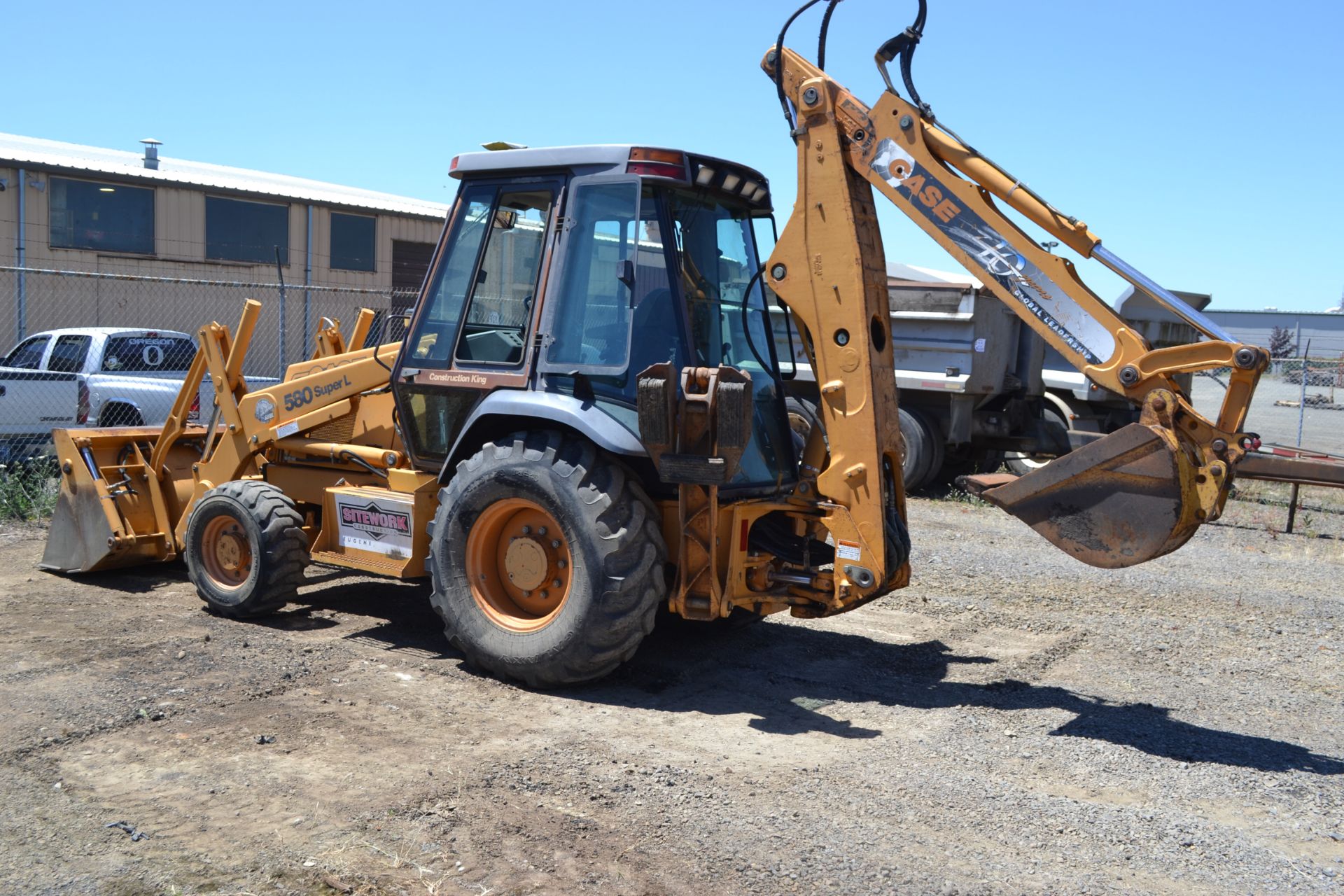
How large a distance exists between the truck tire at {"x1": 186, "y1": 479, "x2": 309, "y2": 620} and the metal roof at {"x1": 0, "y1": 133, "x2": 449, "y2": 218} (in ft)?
44.8

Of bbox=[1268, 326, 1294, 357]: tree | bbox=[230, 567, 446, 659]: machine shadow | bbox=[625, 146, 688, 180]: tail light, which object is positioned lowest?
bbox=[230, 567, 446, 659]: machine shadow

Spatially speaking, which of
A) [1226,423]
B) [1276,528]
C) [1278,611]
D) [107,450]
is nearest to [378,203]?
[107,450]

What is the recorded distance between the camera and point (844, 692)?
589 cm

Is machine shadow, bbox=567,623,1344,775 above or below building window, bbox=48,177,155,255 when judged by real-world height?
below

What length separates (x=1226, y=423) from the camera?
4820mm

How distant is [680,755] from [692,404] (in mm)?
1520

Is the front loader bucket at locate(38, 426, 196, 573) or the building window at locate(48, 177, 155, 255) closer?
the front loader bucket at locate(38, 426, 196, 573)

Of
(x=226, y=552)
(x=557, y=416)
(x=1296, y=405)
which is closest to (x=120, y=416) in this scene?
(x=226, y=552)

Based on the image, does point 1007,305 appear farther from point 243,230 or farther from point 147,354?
point 243,230

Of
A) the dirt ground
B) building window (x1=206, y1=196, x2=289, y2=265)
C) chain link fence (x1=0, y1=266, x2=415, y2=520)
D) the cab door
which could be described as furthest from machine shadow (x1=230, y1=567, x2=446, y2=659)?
building window (x1=206, y1=196, x2=289, y2=265)

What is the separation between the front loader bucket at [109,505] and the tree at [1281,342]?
132ft

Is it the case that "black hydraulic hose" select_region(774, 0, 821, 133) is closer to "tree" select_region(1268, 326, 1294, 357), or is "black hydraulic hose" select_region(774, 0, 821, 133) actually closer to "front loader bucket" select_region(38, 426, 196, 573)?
"front loader bucket" select_region(38, 426, 196, 573)

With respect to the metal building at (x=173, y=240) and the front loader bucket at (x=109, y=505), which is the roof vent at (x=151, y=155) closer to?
the metal building at (x=173, y=240)

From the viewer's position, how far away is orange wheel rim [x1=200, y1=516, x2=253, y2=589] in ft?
22.8
